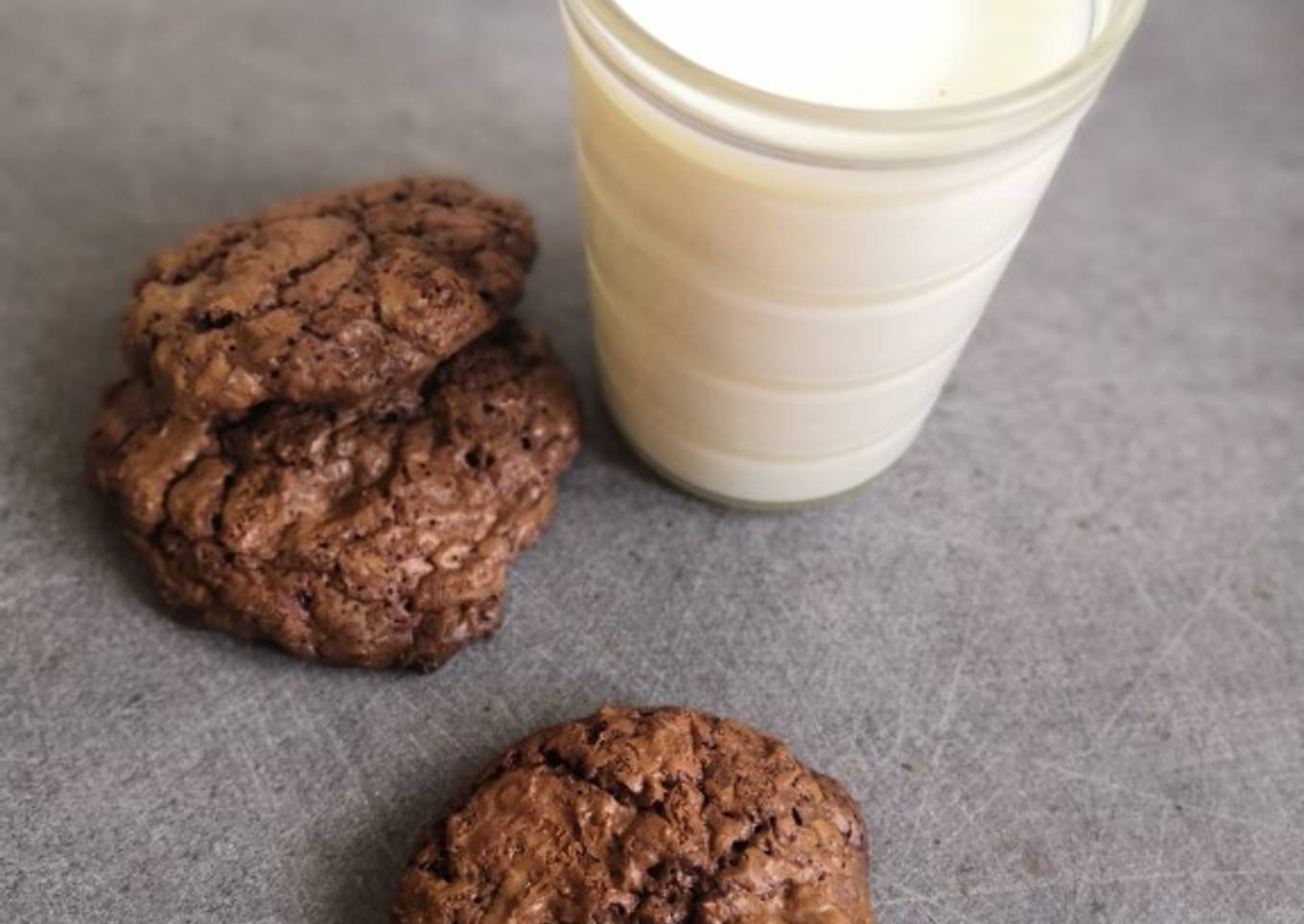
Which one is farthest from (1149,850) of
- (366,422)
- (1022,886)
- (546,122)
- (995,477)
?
(546,122)

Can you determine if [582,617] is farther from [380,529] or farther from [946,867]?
[946,867]

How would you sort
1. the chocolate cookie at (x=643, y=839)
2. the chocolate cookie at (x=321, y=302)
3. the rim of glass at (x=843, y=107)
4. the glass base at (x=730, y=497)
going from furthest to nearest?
the glass base at (x=730, y=497), the chocolate cookie at (x=321, y=302), the chocolate cookie at (x=643, y=839), the rim of glass at (x=843, y=107)

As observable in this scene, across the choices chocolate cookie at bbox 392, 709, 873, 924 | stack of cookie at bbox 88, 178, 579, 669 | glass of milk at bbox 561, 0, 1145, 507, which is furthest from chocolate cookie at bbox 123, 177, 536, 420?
chocolate cookie at bbox 392, 709, 873, 924

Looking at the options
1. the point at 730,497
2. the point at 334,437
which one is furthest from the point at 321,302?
the point at 730,497

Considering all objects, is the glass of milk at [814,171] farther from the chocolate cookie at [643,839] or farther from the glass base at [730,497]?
the chocolate cookie at [643,839]

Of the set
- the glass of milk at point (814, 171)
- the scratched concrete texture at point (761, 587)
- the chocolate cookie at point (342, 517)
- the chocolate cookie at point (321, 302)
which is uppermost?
the glass of milk at point (814, 171)

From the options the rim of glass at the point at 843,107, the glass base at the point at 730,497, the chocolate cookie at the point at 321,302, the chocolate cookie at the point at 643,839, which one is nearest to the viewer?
the rim of glass at the point at 843,107

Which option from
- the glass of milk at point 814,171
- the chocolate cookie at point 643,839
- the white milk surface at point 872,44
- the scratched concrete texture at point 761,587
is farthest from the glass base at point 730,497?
the white milk surface at point 872,44

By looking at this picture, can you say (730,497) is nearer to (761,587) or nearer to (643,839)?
(761,587)

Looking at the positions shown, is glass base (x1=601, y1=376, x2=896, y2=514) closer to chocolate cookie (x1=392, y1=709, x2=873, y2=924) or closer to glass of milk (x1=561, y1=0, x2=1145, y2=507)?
glass of milk (x1=561, y1=0, x2=1145, y2=507)
